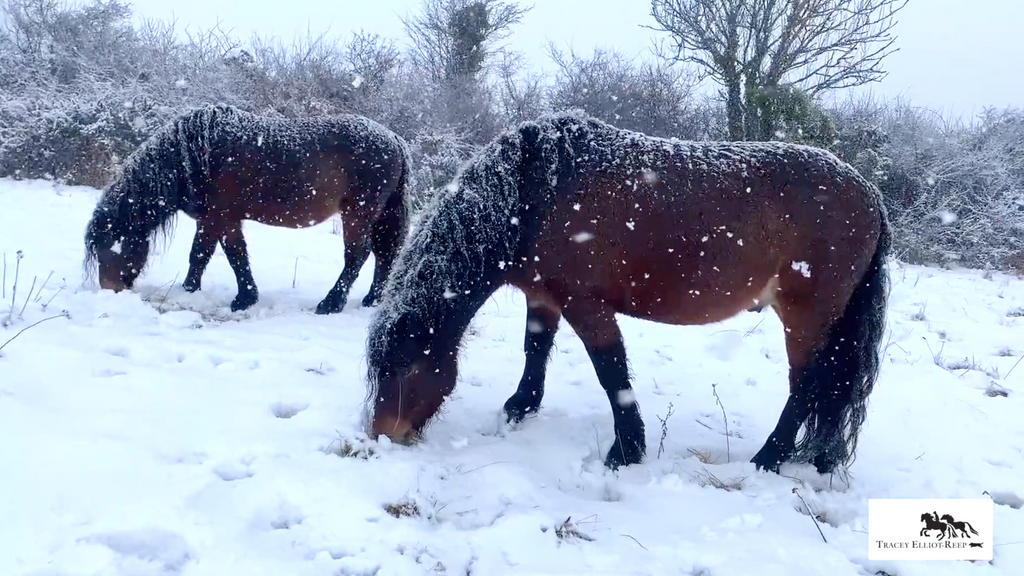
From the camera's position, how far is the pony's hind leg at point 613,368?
308 cm

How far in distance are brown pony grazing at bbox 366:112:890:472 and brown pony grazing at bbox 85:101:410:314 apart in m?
2.64

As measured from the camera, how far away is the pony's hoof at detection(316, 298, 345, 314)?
538 centimetres

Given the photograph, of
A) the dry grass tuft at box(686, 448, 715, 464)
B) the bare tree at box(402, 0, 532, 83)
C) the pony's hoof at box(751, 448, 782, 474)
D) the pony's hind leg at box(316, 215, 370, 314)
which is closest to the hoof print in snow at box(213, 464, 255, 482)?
the dry grass tuft at box(686, 448, 715, 464)

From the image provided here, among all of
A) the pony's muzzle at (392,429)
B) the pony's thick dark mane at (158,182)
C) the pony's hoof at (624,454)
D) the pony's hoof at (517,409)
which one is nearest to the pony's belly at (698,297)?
the pony's hoof at (624,454)

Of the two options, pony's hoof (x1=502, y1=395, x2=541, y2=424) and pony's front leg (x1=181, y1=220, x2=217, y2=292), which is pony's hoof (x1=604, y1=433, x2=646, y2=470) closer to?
pony's hoof (x1=502, y1=395, x2=541, y2=424)

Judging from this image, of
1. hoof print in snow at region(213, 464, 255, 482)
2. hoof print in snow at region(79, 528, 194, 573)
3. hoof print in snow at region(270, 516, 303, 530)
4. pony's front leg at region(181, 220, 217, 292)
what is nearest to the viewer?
hoof print in snow at region(79, 528, 194, 573)

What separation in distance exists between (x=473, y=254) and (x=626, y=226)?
2.63 feet

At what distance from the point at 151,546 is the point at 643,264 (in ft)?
7.78

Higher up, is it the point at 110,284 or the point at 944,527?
the point at 110,284

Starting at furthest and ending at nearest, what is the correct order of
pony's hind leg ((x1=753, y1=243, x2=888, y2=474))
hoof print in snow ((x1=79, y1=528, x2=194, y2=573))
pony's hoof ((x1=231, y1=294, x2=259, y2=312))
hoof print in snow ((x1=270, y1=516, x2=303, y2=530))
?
pony's hoof ((x1=231, y1=294, x2=259, y2=312)) < pony's hind leg ((x1=753, y1=243, x2=888, y2=474)) < hoof print in snow ((x1=270, y1=516, x2=303, y2=530)) < hoof print in snow ((x1=79, y1=528, x2=194, y2=573))

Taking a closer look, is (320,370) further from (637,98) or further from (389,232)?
(637,98)

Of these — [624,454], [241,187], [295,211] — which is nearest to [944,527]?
[624,454]

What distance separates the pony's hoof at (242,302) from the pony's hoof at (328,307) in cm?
55

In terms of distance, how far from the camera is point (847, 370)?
3135 millimetres
